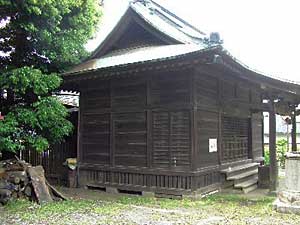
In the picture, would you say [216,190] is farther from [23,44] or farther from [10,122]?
[23,44]

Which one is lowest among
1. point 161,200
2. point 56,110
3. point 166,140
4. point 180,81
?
point 161,200

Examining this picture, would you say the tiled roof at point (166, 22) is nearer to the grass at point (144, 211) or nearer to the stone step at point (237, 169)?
the stone step at point (237, 169)

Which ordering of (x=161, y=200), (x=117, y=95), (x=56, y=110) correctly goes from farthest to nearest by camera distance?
(x=117, y=95), (x=56, y=110), (x=161, y=200)

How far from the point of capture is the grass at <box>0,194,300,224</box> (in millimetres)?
7102

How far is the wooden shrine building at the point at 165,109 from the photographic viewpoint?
9.59m

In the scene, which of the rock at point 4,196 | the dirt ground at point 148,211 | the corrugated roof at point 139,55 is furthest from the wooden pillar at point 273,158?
the rock at point 4,196

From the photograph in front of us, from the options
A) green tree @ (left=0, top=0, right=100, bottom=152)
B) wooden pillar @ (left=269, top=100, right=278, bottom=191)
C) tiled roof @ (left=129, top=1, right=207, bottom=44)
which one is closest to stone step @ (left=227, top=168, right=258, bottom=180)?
wooden pillar @ (left=269, top=100, right=278, bottom=191)

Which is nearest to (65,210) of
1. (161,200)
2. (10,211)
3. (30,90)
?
(10,211)

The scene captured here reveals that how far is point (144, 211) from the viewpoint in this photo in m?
8.07

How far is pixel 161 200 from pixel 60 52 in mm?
5509

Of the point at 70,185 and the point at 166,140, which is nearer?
the point at 166,140

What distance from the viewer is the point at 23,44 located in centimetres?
1097

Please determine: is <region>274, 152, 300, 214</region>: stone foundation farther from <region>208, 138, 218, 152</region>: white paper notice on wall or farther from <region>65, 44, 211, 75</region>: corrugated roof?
<region>65, 44, 211, 75</region>: corrugated roof

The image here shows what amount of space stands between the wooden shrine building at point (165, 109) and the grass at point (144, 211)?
0.91 metres
